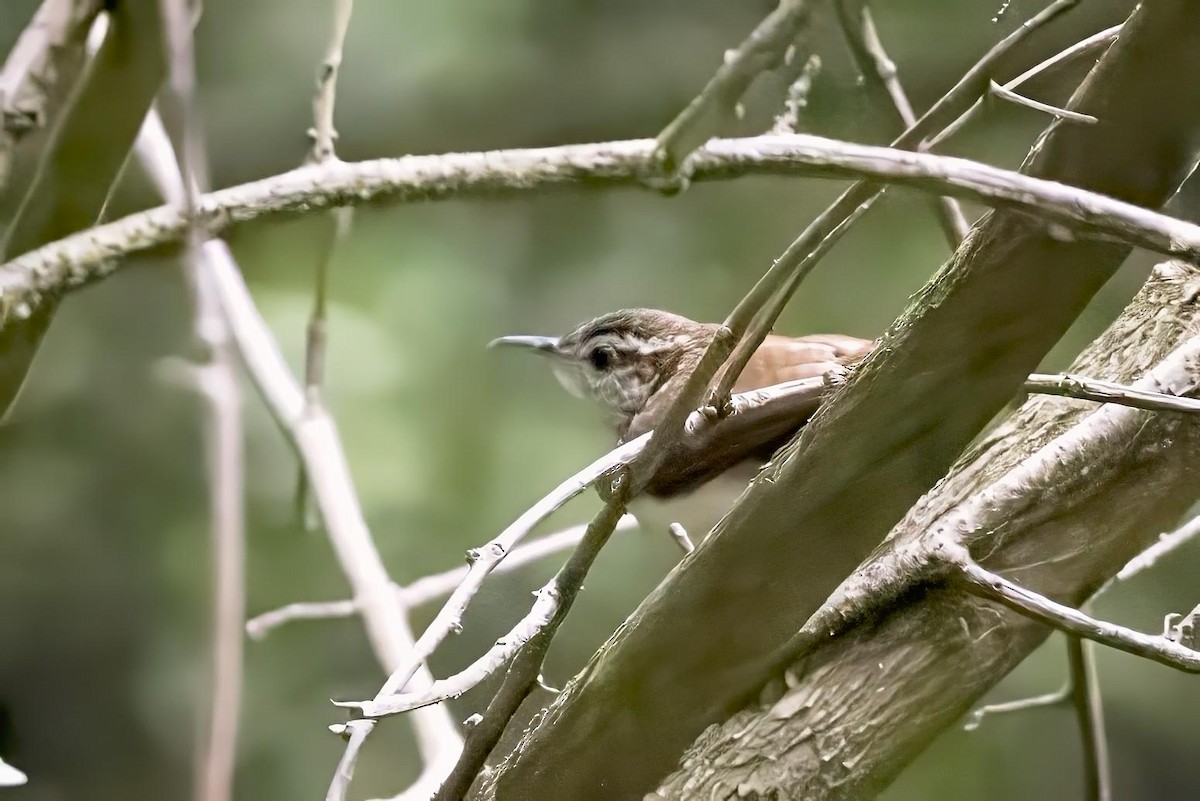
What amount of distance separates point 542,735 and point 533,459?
27 centimetres

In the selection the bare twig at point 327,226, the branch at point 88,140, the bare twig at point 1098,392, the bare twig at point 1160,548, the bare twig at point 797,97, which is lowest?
the bare twig at point 1160,548

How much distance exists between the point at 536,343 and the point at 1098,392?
1.63ft

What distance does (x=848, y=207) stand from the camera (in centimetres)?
55

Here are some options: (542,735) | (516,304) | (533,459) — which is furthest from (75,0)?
(542,735)

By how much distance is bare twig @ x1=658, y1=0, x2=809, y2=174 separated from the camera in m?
0.62

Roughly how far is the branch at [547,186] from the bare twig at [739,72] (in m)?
0.02

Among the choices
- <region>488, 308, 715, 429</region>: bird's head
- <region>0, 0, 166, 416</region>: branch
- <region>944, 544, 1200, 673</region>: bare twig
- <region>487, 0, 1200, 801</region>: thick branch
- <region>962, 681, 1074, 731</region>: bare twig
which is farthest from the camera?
<region>0, 0, 166, 416</region>: branch

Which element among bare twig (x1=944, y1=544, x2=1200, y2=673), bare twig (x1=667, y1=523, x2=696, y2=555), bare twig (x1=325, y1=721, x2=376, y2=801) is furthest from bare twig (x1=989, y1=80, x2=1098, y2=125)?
bare twig (x1=325, y1=721, x2=376, y2=801)

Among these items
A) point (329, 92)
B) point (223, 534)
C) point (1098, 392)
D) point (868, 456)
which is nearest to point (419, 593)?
point (223, 534)

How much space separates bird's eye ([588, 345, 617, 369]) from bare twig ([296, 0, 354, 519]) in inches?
10.4

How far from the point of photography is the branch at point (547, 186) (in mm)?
469

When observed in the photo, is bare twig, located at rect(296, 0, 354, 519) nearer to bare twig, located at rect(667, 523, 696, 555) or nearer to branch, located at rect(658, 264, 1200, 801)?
bare twig, located at rect(667, 523, 696, 555)

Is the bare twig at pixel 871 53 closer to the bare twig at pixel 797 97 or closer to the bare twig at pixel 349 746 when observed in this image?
the bare twig at pixel 797 97

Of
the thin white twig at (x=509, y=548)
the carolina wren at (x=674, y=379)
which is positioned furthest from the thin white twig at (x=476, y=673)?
the carolina wren at (x=674, y=379)
